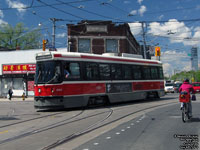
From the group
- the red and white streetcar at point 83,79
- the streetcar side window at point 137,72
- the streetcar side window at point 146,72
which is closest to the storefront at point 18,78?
the streetcar side window at point 146,72

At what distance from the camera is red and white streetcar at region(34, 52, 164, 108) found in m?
13.7

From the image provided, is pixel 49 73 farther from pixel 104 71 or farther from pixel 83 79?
pixel 104 71

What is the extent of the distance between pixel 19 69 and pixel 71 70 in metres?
19.8

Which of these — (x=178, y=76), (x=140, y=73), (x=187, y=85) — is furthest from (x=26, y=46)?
(x=178, y=76)

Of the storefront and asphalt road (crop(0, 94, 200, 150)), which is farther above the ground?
the storefront

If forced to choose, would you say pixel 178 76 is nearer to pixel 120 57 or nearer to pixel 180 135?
pixel 120 57

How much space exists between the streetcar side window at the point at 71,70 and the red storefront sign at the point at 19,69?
18.3 meters

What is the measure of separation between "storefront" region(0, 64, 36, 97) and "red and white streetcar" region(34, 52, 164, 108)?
55.4 feet

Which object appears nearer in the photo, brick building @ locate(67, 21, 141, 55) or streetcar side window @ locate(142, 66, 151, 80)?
streetcar side window @ locate(142, 66, 151, 80)

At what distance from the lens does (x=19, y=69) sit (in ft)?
106

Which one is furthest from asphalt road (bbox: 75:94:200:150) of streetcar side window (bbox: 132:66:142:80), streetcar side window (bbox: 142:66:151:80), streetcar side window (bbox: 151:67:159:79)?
streetcar side window (bbox: 151:67:159:79)

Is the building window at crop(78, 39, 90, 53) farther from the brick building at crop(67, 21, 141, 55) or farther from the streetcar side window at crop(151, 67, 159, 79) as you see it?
the streetcar side window at crop(151, 67, 159, 79)

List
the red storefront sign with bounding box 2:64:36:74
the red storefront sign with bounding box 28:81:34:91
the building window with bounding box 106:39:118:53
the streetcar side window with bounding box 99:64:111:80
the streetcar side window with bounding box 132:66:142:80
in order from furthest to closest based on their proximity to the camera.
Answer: the building window with bounding box 106:39:118:53
the red storefront sign with bounding box 28:81:34:91
the red storefront sign with bounding box 2:64:36:74
the streetcar side window with bounding box 132:66:142:80
the streetcar side window with bounding box 99:64:111:80

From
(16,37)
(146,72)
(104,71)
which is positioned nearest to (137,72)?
(146,72)
